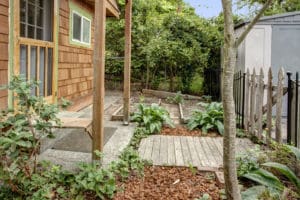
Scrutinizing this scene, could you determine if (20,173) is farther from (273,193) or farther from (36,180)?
(273,193)

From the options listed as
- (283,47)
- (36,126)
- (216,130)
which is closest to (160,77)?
(283,47)

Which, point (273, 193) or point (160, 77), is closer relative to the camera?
point (273, 193)

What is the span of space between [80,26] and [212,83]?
16.8ft

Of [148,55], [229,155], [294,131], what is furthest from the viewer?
[148,55]

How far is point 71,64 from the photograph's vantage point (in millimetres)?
6867

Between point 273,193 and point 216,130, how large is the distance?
10.2 feet

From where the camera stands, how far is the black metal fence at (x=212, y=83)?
10.4 metres

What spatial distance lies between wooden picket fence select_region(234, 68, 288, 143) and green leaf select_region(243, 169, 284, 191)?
1.37 m

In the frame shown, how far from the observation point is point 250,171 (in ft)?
11.3

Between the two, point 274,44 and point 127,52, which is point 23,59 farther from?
point 274,44

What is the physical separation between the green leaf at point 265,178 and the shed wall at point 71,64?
13.2ft

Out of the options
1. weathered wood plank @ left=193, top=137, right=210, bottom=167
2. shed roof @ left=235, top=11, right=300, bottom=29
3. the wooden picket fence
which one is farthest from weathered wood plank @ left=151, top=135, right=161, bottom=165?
shed roof @ left=235, top=11, right=300, bottom=29

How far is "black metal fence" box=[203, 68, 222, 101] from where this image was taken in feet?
34.3

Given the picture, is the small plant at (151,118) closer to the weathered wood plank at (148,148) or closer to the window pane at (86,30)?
the weathered wood plank at (148,148)
